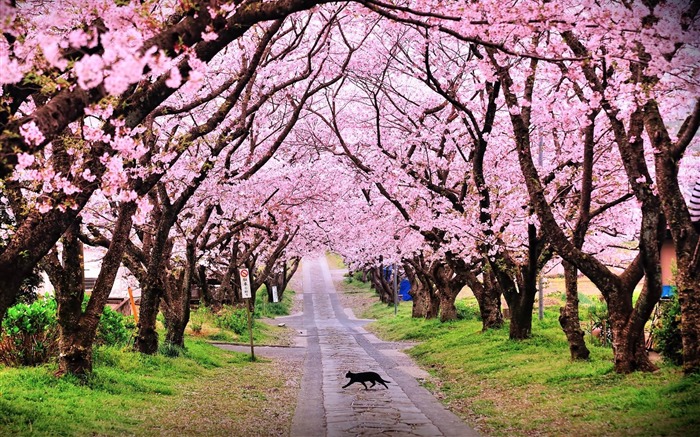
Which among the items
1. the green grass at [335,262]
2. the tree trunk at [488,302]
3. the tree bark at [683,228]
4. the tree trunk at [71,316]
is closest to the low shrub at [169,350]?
the tree trunk at [71,316]

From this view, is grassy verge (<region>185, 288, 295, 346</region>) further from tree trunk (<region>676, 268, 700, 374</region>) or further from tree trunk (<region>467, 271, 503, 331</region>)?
tree trunk (<region>676, 268, 700, 374</region>)

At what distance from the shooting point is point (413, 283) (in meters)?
36.1

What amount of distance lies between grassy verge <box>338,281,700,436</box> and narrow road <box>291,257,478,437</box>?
22.0 inches

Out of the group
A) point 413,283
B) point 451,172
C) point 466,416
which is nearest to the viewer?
point 466,416

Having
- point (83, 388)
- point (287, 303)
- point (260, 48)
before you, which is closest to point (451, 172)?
point (260, 48)

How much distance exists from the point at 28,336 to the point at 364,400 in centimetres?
627

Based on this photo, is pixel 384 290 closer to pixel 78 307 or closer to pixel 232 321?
pixel 232 321

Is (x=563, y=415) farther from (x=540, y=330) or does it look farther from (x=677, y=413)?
(x=540, y=330)

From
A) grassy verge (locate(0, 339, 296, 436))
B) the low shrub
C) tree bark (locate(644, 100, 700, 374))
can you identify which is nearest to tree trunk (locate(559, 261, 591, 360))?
tree bark (locate(644, 100, 700, 374))

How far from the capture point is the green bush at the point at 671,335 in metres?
11.6

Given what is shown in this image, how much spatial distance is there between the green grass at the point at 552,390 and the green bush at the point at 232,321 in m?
10.1

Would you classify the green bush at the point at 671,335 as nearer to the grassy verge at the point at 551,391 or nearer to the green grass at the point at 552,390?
the grassy verge at the point at 551,391

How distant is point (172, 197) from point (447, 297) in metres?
12.8

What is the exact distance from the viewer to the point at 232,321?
2856cm
